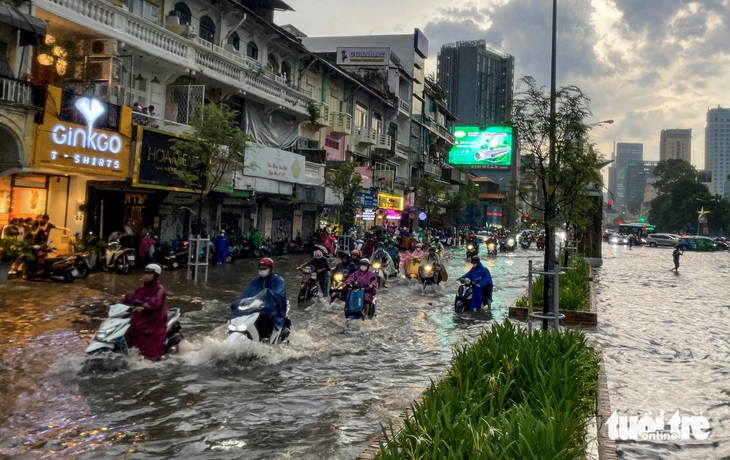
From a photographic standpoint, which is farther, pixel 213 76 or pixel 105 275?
pixel 213 76

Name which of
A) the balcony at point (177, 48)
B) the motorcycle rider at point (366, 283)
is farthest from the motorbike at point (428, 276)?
the balcony at point (177, 48)

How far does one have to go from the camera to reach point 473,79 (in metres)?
153

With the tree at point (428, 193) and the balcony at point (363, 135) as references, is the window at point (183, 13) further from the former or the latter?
the tree at point (428, 193)

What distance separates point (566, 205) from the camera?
33.3 ft

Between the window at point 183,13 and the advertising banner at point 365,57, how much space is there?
2565cm

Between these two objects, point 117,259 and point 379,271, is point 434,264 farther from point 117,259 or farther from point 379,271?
point 117,259

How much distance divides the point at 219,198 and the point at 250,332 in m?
18.9

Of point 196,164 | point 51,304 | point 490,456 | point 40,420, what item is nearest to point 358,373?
point 40,420

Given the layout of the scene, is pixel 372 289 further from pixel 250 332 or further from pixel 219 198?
pixel 219 198

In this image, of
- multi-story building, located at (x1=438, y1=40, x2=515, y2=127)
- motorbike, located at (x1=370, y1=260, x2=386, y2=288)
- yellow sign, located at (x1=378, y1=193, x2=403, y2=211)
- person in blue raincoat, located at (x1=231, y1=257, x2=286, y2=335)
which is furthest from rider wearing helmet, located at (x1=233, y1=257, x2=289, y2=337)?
multi-story building, located at (x1=438, y1=40, x2=515, y2=127)

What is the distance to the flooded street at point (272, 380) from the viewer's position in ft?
17.8

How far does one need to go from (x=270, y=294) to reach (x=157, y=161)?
40.1ft

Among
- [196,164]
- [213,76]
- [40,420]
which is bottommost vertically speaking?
[40,420]

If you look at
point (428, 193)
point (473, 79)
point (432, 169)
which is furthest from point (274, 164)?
point (473, 79)
